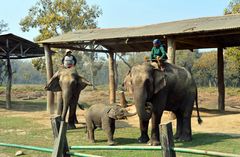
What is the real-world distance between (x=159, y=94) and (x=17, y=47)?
14.5 meters

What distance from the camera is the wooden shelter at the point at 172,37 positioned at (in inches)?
493

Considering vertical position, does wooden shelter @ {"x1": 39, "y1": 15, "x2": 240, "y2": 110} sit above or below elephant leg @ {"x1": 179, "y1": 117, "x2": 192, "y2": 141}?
above

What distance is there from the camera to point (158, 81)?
7930 mm

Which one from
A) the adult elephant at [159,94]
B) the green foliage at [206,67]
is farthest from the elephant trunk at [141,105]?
the green foliage at [206,67]

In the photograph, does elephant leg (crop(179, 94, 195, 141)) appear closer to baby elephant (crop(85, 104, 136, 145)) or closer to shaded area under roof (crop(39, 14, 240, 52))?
baby elephant (crop(85, 104, 136, 145))

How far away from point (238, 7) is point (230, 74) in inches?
1177

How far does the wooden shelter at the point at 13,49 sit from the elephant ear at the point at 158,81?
492 inches

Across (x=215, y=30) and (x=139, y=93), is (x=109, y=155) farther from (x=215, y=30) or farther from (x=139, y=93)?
(x=215, y=30)

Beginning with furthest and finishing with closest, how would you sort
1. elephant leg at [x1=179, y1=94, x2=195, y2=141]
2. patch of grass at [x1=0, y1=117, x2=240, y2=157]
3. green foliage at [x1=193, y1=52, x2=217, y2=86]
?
green foliage at [x1=193, y1=52, x2=217, y2=86] < elephant leg at [x1=179, y1=94, x2=195, y2=141] < patch of grass at [x1=0, y1=117, x2=240, y2=157]

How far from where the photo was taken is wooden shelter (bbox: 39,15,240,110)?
1252 centimetres

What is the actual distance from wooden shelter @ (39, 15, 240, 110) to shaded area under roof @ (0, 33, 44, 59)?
3329 millimetres

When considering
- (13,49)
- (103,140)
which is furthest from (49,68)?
(103,140)

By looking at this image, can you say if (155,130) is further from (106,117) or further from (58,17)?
(58,17)

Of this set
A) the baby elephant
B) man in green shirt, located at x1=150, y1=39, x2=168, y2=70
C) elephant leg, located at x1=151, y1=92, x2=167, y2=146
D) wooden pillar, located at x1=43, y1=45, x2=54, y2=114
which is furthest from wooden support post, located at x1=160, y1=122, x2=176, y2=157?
wooden pillar, located at x1=43, y1=45, x2=54, y2=114
